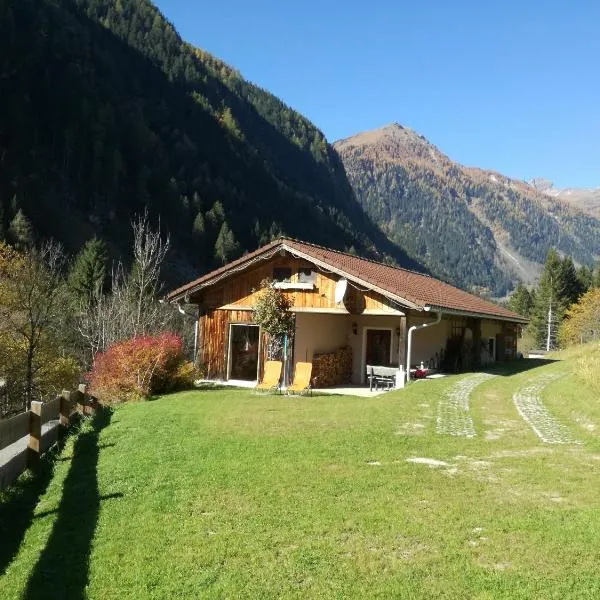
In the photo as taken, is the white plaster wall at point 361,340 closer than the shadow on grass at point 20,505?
No

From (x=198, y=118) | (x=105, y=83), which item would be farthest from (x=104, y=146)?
(x=198, y=118)

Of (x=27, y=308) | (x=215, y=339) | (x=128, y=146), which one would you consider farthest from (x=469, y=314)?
(x=128, y=146)

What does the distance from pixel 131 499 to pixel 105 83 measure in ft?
348

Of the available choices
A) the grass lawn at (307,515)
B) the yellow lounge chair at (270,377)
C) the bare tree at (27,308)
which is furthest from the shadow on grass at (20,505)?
the bare tree at (27,308)

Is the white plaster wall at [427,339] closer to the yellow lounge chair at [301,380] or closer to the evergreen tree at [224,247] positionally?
the yellow lounge chair at [301,380]

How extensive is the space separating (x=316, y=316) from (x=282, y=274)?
1766mm

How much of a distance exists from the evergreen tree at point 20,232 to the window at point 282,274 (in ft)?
152

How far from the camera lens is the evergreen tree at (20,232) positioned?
58.4 meters

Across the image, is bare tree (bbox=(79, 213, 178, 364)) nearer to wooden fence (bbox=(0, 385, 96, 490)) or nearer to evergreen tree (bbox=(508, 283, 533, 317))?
wooden fence (bbox=(0, 385, 96, 490))

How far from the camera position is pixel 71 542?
5707 millimetres

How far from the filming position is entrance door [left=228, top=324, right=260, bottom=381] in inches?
793

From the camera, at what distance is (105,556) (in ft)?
17.2

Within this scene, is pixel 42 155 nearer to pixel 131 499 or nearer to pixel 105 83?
pixel 105 83

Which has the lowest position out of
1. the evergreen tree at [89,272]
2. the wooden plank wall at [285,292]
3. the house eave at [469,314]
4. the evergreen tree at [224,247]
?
the house eave at [469,314]
